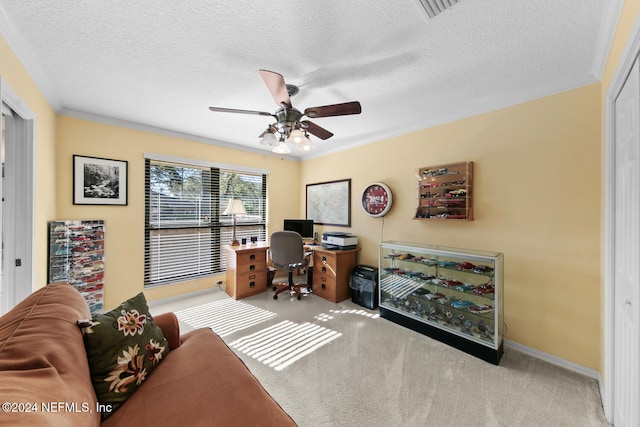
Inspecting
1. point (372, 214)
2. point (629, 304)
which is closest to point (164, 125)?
point (372, 214)

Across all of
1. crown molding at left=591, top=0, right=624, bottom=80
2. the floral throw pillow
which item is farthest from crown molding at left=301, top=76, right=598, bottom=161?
the floral throw pillow

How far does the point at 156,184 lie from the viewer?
3309 mm

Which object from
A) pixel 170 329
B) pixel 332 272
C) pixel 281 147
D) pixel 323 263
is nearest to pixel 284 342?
pixel 170 329

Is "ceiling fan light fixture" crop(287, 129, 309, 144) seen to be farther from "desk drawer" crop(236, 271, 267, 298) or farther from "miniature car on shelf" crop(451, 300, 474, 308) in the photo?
"desk drawer" crop(236, 271, 267, 298)

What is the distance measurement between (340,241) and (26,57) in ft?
11.2

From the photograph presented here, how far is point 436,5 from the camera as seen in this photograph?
1.29m

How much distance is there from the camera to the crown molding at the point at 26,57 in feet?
4.62

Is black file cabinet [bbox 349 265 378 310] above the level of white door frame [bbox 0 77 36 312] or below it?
below

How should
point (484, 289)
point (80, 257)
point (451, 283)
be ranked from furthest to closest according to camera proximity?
point (80, 257) < point (451, 283) < point (484, 289)

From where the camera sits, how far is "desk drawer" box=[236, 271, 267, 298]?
11.7 ft

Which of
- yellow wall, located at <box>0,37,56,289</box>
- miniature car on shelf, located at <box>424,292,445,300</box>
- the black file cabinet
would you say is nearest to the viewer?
yellow wall, located at <box>0,37,56,289</box>

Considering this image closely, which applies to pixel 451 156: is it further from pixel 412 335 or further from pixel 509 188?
pixel 412 335

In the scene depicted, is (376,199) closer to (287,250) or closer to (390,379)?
(287,250)

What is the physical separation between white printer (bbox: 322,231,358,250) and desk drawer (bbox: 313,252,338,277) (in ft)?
0.49
